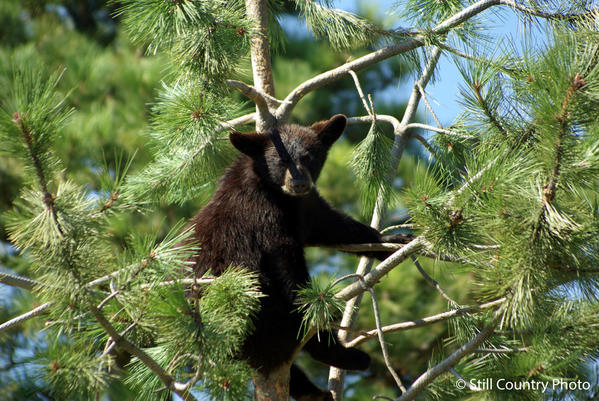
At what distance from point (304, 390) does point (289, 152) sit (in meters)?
1.90

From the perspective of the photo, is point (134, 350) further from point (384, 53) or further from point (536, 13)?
point (536, 13)

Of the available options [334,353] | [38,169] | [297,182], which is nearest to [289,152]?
[297,182]

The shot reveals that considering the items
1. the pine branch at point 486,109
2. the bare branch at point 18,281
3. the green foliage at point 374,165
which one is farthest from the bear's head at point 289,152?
the bare branch at point 18,281

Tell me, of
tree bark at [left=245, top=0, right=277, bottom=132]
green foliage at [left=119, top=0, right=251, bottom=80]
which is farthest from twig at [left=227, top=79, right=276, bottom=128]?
green foliage at [left=119, top=0, right=251, bottom=80]

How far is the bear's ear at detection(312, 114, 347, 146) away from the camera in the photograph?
217 inches

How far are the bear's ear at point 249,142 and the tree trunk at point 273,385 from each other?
1715 millimetres

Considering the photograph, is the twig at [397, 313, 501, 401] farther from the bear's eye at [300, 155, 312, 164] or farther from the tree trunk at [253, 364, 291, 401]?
the bear's eye at [300, 155, 312, 164]

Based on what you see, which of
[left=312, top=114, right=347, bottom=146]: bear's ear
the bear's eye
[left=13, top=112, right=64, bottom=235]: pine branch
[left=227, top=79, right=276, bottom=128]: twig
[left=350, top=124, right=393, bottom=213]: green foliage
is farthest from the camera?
A: [left=312, top=114, right=347, bottom=146]: bear's ear

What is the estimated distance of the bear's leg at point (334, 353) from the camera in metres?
4.64

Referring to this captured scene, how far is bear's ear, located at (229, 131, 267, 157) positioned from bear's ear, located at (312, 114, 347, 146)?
69 cm

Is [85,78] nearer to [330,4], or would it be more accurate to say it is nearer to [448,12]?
[330,4]

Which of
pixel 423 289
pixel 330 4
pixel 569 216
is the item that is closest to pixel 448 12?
pixel 330 4

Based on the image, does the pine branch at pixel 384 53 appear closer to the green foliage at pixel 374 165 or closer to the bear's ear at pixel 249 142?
the bear's ear at pixel 249 142

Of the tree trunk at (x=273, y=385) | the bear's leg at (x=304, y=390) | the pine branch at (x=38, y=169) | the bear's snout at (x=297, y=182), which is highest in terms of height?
the pine branch at (x=38, y=169)
